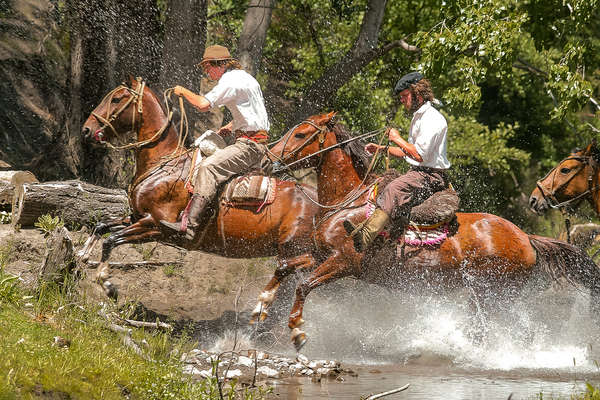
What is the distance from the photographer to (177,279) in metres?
11.5

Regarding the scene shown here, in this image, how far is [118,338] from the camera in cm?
712

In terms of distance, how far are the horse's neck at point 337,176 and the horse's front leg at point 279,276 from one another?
2.37ft

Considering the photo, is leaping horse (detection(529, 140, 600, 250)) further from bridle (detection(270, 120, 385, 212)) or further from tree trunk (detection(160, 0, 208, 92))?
tree trunk (detection(160, 0, 208, 92))

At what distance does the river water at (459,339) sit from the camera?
26.5 ft

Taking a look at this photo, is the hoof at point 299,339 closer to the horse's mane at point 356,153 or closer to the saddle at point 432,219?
the saddle at point 432,219

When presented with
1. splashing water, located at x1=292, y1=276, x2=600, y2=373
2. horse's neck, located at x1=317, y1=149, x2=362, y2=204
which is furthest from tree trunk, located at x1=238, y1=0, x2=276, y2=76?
splashing water, located at x1=292, y1=276, x2=600, y2=373

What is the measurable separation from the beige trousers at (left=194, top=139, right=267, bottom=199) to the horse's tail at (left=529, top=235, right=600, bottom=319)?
11.1 ft

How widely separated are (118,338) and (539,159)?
18706 mm

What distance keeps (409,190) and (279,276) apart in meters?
1.84

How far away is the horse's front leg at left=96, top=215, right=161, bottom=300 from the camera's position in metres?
8.93

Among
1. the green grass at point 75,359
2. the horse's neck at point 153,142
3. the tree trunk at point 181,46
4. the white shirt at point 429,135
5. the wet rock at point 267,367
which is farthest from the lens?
the tree trunk at point 181,46

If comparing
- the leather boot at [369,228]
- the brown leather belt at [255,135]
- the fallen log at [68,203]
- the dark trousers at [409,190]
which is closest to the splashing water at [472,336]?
the leather boot at [369,228]

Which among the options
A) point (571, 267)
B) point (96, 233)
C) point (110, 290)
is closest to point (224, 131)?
point (96, 233)

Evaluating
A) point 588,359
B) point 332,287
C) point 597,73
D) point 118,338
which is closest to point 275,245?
point 332,287
